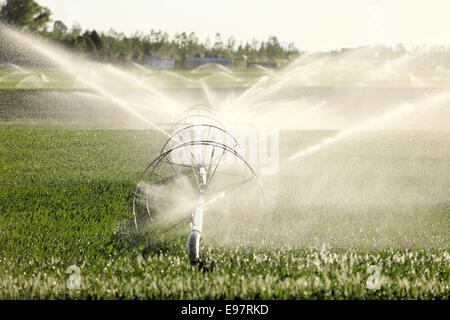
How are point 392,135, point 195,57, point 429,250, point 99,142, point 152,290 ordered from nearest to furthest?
point 152,290, point 429,250, point 99,142, point 392,135, point 195,57

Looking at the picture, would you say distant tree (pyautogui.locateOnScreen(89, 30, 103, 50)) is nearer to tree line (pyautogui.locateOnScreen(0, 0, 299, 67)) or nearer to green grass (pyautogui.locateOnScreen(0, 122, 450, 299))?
tree line (pyautogui.locateOnScreen(0, 0, 299, 67))

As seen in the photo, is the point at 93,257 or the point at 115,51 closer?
the point at 93,257

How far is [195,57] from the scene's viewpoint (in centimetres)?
7919

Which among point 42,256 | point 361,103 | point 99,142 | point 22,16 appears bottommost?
point 42,256

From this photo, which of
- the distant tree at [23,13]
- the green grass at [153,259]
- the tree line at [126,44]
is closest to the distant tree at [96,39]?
the tree line at [126,44]

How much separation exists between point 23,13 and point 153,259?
32316 mm

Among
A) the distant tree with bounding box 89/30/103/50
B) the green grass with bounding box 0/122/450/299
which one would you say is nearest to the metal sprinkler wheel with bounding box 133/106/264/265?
the green grass with bounding box 0/122/450/299

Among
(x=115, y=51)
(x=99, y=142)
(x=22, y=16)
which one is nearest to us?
(x=99, y=142)

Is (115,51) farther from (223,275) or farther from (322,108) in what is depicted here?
(223,275)

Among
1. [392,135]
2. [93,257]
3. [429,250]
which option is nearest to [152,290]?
[93,257]

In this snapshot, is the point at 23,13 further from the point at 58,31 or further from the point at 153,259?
the point at 153,259

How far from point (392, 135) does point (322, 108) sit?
426 inches

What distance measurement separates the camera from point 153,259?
4.23 m

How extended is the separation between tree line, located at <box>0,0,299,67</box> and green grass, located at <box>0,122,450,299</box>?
2870 centimetres
